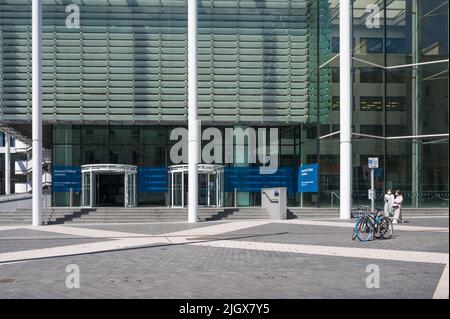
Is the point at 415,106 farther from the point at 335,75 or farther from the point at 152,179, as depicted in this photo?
the point at 152,179

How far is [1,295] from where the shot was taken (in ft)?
29.1

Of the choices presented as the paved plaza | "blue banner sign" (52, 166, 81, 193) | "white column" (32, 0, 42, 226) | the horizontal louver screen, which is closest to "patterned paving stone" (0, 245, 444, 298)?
the paved plaza

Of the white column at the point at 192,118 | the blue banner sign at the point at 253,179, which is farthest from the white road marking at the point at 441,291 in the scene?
the blue banner sign at the point at 253,179

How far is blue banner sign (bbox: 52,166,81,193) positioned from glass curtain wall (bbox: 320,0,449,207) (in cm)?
1467

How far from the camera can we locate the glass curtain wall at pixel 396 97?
99.6 feet

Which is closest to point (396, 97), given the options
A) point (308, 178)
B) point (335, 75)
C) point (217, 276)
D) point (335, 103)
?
point (335, 103)

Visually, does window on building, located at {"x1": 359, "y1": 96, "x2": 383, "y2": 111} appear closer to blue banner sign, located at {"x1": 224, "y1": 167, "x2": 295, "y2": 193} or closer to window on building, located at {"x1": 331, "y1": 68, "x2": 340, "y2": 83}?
window on building, located at {"x1": 331, "y1": 68, "x2": 340, "y2": 83}

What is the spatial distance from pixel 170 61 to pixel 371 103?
1175 centimetres

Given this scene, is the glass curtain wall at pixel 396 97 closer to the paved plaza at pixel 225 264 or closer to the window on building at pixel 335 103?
the window on building at pixel 335 103

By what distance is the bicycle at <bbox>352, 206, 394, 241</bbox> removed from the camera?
55.7ft

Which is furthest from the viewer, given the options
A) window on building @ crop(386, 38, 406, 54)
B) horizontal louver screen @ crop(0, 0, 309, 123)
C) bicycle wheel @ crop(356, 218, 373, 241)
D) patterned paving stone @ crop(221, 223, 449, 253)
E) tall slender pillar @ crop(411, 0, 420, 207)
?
horizontal louver screen @ crop(0, 0, 309, 123)

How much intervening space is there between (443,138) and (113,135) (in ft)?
63.4
